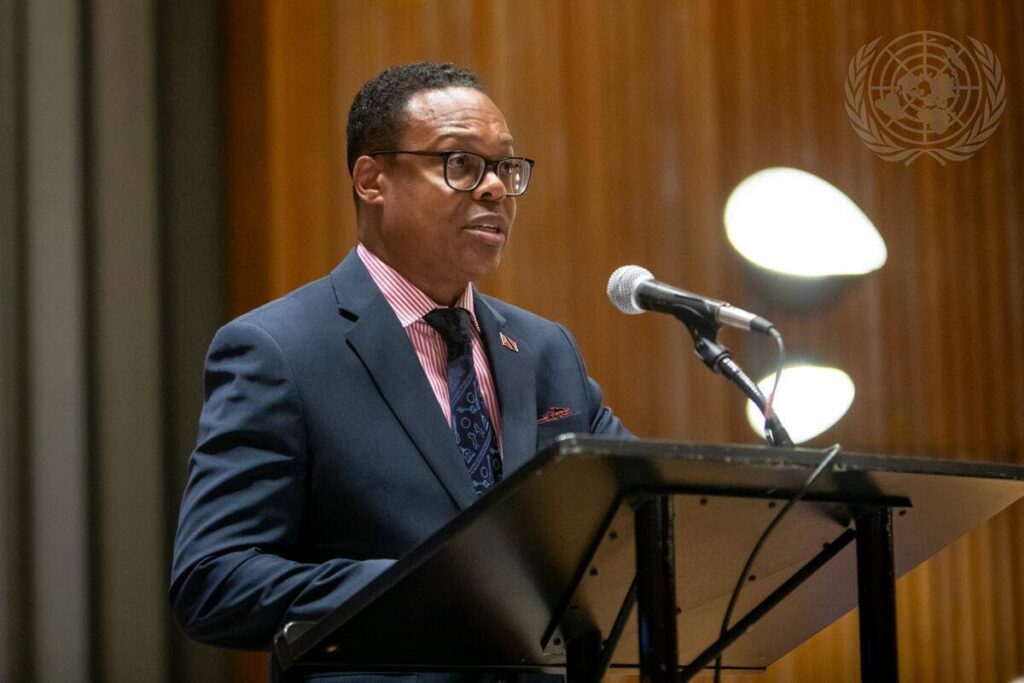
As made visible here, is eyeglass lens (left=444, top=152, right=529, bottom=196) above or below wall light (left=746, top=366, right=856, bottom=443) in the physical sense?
above

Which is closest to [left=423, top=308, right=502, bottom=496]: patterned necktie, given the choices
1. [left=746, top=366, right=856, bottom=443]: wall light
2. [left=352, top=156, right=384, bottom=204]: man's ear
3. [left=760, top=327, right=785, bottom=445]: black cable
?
[left=352, top=156, right=384, bottom=204]: man's ear

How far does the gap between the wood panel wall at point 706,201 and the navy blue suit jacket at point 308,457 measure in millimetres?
1249

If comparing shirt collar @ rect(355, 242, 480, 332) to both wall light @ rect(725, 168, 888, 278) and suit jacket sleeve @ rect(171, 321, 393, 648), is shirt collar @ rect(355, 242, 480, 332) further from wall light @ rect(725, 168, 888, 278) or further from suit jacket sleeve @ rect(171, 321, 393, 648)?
wall light @ rect(725, 168, 888, 278)

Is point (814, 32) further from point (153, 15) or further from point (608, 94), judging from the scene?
point (153, 15)

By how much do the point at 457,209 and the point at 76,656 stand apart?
4.53 feet

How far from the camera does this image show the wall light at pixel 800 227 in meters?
3.47

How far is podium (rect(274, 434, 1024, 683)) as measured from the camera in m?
1.20

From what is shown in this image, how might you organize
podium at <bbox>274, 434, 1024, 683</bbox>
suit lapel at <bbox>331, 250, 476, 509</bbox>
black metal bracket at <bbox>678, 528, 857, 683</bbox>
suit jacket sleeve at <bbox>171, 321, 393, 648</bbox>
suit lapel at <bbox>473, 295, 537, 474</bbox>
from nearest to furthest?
podium at <bbox>274, 434, 1024, 683</bbox>, black metal bracket at <bbox>678, 528, 857, 683</bbox>, suit jacket sleeve at <bbox>171, 321, 393, 648</bbox>, suit lapel at <bbox>331, 250, 476, 509</bbox>, suit lapel at <bbox>473, 295, 537, 474</bbox>

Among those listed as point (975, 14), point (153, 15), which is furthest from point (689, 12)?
point (153, 15)

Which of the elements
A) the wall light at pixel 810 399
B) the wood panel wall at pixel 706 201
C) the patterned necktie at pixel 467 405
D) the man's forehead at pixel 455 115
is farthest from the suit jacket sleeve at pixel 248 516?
the wall light at pixel 810 399

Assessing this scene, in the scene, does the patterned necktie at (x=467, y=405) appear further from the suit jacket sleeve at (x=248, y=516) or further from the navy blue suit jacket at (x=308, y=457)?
the suit jacket sleeve at (x=248, y=516)

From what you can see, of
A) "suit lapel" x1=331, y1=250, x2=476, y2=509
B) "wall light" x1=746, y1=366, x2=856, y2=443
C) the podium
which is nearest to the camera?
the podium

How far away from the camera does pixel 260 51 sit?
317 centimetres

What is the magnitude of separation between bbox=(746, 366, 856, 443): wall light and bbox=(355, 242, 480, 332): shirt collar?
1.47 m
